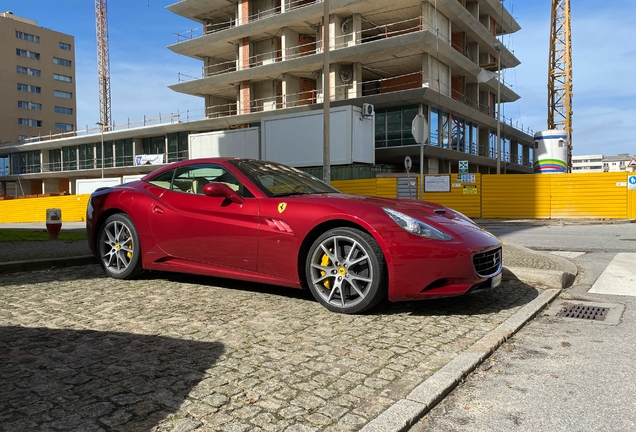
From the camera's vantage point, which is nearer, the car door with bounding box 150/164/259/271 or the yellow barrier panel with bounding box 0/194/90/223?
the car door with bounding box 150/164/259/271

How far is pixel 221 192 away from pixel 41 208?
31522 mm

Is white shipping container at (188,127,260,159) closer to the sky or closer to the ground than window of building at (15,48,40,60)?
closer to the ground

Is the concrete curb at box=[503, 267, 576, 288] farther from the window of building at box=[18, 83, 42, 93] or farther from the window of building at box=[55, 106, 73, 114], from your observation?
the window of building at box=[55, 106, 73, 114]

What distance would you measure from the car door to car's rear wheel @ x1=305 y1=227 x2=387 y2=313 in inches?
24.5

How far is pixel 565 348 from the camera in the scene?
3.30 meters

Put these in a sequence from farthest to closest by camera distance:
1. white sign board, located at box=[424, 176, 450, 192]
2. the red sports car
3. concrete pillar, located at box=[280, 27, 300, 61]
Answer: concrete pillar, located at box=[280, 27, 300, 61] < white sign board, located at box=[424, 176, 450, 192] < the red sports car

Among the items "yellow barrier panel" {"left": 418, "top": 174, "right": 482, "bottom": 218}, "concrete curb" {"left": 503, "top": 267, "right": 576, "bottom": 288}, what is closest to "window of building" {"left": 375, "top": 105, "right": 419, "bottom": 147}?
"yellow barrier panel" {"left": 418, "top": 174, "right": 482, "bottom": 218}

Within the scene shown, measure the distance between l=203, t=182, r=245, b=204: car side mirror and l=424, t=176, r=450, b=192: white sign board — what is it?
20.9 meters

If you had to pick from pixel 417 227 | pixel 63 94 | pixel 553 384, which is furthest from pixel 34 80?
pixel 553 384

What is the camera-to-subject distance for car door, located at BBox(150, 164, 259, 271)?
4414mm

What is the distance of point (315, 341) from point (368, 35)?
3521 centimetres

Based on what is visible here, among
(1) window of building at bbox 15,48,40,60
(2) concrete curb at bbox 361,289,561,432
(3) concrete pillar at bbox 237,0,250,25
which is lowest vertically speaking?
(2) concrete curb at bbox 361,289,561,432

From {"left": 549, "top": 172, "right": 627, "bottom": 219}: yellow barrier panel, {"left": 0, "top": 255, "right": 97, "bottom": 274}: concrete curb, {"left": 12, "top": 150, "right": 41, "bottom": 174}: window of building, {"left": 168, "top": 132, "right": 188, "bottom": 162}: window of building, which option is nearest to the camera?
{"left": 0, "top": 255, "right": 97, "bottom": 274}: concrete curb

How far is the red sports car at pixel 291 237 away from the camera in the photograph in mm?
3797
